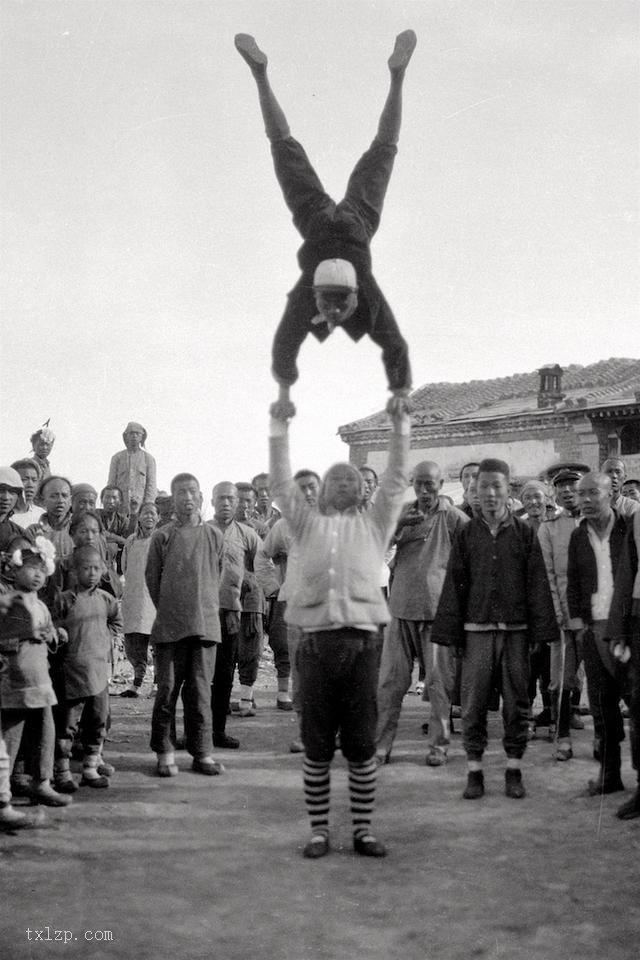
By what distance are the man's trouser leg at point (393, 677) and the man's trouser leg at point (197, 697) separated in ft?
3.49

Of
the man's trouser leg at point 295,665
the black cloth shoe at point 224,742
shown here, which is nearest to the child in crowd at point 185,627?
the man's trouser leg at point 295,665

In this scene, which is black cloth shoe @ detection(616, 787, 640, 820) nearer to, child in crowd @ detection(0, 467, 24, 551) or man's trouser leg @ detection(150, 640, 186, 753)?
man's trouser leg @ detection(150, 640, 186, 753)

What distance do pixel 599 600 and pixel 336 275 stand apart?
2.60m

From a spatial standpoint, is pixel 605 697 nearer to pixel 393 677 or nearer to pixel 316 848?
pixel 393 677

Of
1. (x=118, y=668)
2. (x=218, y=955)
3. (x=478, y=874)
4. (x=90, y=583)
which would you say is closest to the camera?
(x=218, y=955)

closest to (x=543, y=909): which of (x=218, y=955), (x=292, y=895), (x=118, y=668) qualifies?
(x=292, y=895)

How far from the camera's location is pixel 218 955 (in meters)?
3.14

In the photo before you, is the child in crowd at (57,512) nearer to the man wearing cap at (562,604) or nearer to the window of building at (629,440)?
the man wearing cap at (562,604)

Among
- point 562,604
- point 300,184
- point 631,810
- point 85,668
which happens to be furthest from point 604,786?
point 300,184

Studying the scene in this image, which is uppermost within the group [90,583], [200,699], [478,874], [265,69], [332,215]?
[265,69]

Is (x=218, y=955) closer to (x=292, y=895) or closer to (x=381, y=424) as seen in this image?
(x=292, y=895)

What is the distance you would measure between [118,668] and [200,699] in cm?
504

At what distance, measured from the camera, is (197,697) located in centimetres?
559

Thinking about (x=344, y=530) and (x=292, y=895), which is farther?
(x=344, y=530)
